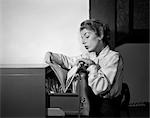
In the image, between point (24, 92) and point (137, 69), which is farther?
point (137, 69)

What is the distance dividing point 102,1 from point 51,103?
43cm

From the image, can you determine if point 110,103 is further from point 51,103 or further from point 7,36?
point 7,36

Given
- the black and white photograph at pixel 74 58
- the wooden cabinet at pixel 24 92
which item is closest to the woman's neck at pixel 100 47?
the black and white photograph at pixel 74 58

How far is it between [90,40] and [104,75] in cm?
14

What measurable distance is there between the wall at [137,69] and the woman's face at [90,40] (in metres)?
0.14

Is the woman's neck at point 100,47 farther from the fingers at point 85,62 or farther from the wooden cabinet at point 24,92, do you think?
the wooden cabinet at point 24,92

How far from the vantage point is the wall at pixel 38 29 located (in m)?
1.13

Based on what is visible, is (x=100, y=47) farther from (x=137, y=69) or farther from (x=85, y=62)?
(x=137, y=69)

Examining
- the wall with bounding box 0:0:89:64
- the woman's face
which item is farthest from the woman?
the wall with bounding box 0:0:89:64

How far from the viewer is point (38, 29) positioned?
1.13m

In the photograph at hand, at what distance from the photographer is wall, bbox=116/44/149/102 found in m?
1.12

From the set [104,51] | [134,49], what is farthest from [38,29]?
[134,49]

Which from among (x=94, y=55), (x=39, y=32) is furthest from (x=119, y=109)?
(x=39, y=32)

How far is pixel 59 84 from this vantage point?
1054 mm
